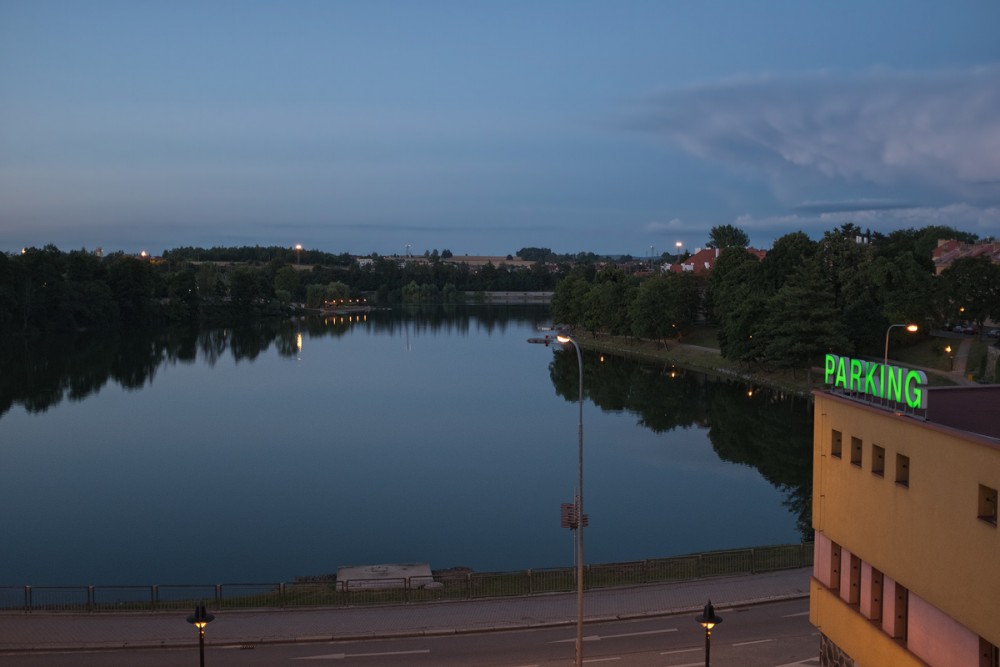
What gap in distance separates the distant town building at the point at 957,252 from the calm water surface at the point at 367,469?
147 ft

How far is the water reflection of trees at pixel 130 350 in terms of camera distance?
3337 inches

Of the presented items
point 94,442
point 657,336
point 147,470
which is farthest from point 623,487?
point 657,336

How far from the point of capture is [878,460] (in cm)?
1981

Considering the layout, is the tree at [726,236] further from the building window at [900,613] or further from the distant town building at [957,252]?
the building window at [900,613]

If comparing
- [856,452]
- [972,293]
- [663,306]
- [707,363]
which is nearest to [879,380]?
[856,452]

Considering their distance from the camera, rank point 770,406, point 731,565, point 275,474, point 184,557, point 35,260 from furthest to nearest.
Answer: point 35,260
point 770,406
point 275,474
point 184,557
point 731,565

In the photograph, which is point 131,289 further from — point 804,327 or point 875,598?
point 875,598

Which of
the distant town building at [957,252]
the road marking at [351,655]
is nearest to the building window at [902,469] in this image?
the road marking at [351,655]

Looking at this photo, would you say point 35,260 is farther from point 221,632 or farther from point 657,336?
point 221,632

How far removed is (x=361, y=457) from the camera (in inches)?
2180

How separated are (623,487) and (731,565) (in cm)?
1883

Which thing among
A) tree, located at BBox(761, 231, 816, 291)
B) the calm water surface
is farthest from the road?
tree, located at BBox(761, 231, 816, 291)

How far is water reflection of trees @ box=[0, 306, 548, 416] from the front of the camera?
8475 centimetres

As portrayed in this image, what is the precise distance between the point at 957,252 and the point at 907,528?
388 ft
